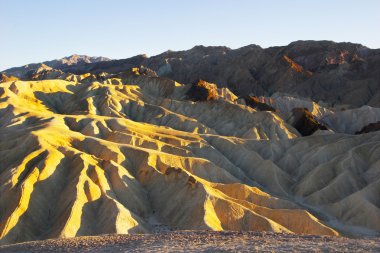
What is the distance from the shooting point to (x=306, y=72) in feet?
561

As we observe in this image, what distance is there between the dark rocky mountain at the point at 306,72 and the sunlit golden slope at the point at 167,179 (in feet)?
240

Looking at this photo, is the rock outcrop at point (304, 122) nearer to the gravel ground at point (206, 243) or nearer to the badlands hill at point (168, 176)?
the badlands hill at point (168, 176)

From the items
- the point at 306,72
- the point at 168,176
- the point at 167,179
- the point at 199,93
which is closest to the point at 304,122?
the point at 199,93

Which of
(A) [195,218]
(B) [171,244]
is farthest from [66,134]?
(B) [171,244]

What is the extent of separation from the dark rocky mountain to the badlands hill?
65.9m

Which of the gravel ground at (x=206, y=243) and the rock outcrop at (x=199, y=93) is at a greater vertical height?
the rock outcrop at (x=199, y=93)

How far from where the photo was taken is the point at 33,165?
174 ft

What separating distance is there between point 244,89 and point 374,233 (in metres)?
123

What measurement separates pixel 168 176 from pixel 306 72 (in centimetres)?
12428

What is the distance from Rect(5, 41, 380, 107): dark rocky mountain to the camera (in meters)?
156

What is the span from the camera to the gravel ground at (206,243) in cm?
2272

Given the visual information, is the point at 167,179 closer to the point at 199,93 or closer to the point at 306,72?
the point at 199,93

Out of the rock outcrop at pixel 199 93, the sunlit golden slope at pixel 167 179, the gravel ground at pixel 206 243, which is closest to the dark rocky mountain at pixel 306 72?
the rock outcrop at pixel 199 93

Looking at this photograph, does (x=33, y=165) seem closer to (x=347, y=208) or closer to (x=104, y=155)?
(x=104, y=155)
